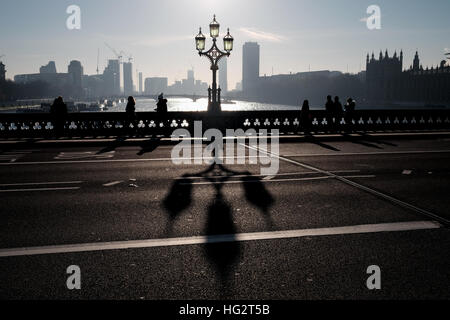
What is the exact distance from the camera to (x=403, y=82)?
157375 mm

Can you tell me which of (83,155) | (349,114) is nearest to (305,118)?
(349,114)

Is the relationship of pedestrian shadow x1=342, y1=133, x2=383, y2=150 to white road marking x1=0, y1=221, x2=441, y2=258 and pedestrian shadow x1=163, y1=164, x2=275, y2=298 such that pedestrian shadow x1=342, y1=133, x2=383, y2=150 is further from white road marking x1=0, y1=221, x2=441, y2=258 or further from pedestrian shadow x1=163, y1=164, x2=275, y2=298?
white road marking x1=0, y1=221, x2=441, y2=258

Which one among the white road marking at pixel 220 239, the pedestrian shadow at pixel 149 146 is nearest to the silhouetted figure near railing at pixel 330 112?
Answer: the pedestrian shadow at pixel 149 146

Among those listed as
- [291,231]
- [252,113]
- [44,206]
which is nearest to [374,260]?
[291,231]

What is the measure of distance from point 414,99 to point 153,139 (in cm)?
15156

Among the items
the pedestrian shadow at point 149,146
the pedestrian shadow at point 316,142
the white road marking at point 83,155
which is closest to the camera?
the white road marking at point 83,155

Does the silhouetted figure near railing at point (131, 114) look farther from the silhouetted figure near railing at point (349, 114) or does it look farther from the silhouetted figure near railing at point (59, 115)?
the silhouetted figure near railing at point (349, 114)

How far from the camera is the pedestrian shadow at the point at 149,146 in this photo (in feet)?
53.1

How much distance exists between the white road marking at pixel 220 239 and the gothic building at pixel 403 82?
143m

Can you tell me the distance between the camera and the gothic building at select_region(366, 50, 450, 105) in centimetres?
14062

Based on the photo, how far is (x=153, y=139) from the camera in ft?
63.2

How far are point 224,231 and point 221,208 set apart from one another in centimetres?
136

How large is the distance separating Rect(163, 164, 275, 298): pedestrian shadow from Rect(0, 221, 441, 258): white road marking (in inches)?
5.2

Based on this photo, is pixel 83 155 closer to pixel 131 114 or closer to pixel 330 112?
pixel 131 114
